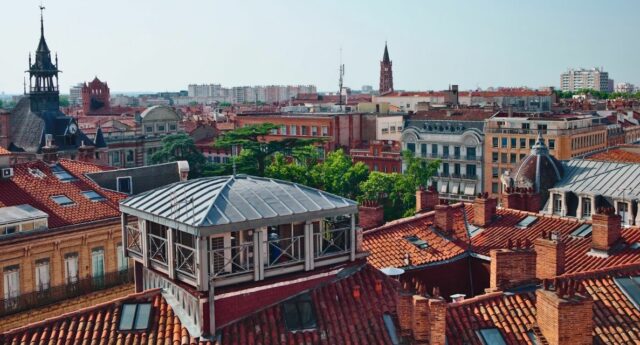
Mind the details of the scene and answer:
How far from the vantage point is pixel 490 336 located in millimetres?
20219

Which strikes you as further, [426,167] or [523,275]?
[426,167]

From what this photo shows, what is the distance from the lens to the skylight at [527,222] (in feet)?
106

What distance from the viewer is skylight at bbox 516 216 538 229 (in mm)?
32344

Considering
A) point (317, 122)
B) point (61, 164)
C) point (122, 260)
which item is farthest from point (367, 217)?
point (317, 122)

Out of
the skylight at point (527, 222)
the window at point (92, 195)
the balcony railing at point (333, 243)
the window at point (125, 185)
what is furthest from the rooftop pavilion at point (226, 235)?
the window at point (125, 185)

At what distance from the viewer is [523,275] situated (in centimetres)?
2352

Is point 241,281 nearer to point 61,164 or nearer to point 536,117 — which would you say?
point 61,164

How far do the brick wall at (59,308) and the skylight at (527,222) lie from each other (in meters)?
18.1

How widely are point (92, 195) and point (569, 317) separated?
2665cm

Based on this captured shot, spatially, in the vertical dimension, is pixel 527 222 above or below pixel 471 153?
above

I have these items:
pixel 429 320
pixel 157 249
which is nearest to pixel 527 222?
pixel 429 320

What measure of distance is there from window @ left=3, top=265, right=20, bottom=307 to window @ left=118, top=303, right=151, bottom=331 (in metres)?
15.3

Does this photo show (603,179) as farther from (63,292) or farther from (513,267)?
(63,292)

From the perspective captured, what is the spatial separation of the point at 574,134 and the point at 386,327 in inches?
2802
